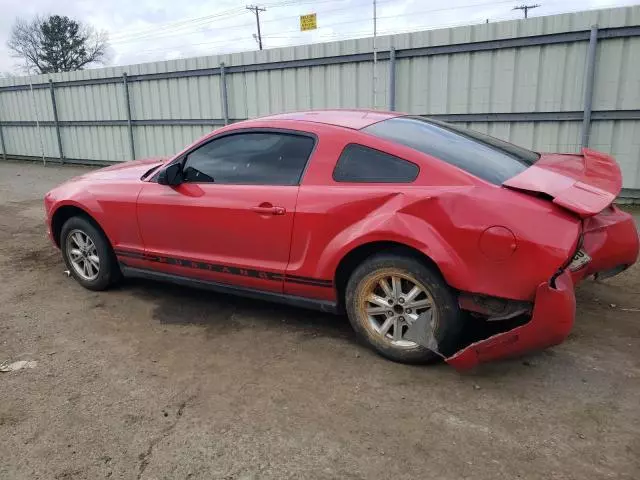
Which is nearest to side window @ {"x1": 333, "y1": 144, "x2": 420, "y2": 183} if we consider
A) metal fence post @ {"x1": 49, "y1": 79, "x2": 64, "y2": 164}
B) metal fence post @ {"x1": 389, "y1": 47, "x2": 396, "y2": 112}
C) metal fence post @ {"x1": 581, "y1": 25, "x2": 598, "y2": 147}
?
metal fence post @ {"x1": 581, "y1": 25, "x2": 598, "y2": 147}

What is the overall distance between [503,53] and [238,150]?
5.84 meters

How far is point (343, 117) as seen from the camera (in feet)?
12.8

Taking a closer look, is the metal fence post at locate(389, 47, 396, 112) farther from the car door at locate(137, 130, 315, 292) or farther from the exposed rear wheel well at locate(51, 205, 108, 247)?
the exposed rear wheel well at locate(51, 205, 108, 247)

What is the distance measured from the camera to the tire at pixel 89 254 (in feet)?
15.6

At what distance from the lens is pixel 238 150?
3.99 metres

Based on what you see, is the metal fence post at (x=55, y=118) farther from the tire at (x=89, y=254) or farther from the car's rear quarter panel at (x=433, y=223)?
the car's rear quarter panel at (x=433, y=223)

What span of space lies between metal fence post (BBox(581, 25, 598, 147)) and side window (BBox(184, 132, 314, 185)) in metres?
5.75

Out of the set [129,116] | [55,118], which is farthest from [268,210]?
[55,118]

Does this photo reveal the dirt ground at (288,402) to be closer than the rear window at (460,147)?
Yes

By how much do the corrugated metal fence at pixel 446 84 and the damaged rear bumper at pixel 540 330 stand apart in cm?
590

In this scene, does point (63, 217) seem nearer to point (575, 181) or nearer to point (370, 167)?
point (370, 167)

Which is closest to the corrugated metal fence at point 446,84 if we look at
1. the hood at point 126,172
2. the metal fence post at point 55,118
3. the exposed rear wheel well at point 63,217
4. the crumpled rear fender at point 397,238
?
the metal fence post at point 55,118

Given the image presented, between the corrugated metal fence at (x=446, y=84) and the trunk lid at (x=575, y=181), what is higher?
the corrugated metal fence at (x=446, y=84)

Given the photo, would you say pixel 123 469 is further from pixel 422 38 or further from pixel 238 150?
pixel 422 38
